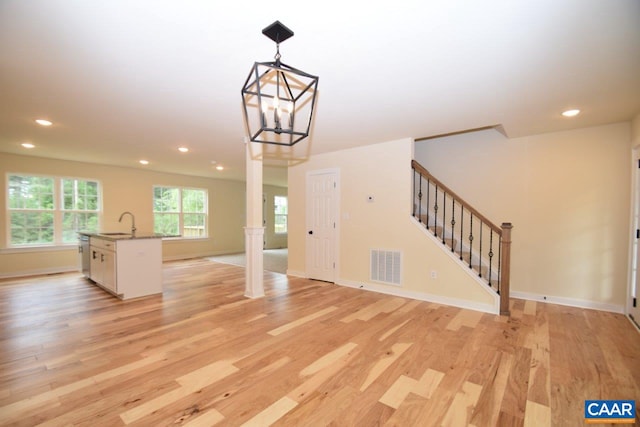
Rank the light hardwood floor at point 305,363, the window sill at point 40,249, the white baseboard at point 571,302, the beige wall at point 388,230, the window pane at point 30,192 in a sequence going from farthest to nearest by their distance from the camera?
1. the window pane at point 30,192
2. the window sill at point 40,249
3. the beige wall at point 388,230
4. the white baseboard at point 571,302
5. the light hardwood floor at point 305,363

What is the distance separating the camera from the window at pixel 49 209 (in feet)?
18.6

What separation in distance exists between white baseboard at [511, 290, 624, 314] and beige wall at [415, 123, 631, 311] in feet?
0.04

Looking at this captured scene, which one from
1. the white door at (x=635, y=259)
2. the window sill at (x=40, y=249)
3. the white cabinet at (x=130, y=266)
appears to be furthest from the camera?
the window sill at (x=40, y=249)

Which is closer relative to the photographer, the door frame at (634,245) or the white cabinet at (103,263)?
the door frame at (634,245)

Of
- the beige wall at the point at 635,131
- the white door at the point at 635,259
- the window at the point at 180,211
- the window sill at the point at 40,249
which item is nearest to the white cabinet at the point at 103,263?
the window sill at the point at 40,249

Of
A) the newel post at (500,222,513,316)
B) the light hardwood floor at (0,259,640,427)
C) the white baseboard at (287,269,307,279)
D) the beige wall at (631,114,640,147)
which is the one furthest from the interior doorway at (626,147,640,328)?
the white baseboard at (287,269,307,279)

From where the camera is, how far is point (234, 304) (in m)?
3.92

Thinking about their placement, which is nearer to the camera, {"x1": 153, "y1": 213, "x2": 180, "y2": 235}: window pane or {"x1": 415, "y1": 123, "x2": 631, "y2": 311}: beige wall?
{"x1": 415, "y1": 123, "x2": 631, "y2": 311}: beige wall

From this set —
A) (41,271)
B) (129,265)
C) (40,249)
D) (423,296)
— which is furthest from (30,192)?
(423,296)

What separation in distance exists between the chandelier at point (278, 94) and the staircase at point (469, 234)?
2146mm

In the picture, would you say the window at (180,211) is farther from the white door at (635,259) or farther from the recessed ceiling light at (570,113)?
the white door at (635,259)

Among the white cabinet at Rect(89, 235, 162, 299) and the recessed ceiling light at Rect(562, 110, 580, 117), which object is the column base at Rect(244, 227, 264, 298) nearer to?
the white cabinet at Rect(89, 235, 162, 299)

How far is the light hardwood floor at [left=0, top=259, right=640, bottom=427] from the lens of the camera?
71.0 inches

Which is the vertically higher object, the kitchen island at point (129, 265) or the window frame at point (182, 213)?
the window frame at point (182, 213)
